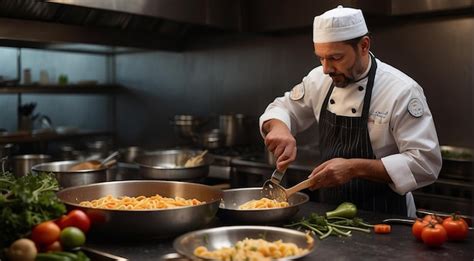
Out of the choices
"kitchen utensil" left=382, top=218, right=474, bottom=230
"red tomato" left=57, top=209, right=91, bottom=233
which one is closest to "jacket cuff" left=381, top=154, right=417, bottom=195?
"kitchen utensil" left=382, top=218, right=474, bottom=230

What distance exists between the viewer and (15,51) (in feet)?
17.4

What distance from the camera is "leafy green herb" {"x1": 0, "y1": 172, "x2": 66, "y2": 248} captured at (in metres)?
1.78

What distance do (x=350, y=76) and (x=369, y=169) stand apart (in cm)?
53

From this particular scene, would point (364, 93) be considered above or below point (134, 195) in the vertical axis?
above

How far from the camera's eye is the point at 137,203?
2.21 meters

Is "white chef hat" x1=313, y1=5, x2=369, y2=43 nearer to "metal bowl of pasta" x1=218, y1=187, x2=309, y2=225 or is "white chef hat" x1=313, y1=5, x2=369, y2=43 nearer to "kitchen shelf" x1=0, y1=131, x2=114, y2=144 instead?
"metal bowl of pasta" x1=218, y1=187, x2=309, y2=225

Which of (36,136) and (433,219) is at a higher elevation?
(36,136)

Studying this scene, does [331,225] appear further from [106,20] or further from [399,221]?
[106,20]

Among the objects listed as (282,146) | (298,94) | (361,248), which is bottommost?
(361,248)

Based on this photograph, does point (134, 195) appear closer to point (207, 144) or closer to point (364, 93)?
point (364, 93)

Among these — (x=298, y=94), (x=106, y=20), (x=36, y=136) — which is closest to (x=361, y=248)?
(x=298, y=94)

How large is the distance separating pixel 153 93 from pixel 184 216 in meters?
4.17

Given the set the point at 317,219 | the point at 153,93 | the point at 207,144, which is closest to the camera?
the point at 317,219

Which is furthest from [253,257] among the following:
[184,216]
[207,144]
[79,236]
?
[207,144]
